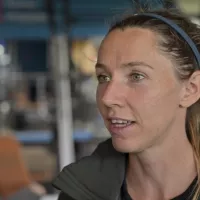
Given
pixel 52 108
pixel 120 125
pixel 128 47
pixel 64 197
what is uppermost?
pixel 52 108

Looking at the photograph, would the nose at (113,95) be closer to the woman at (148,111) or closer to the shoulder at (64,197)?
the woman at (148,111)

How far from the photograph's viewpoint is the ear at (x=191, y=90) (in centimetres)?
110

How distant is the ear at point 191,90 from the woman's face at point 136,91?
0.01m

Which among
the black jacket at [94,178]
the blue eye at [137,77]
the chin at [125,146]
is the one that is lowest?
the black jacket at [94,178]

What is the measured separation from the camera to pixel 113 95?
1055 mm

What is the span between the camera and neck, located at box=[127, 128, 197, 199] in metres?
1.11

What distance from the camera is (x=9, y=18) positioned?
488cm

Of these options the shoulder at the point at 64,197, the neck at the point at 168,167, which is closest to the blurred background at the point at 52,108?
the shoulder at the point at 64,197

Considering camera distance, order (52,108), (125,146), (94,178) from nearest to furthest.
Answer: (125,146)
(94,178)
(52,108)

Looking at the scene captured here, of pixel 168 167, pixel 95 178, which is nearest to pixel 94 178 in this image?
pixel 95 178

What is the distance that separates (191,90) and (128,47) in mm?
147

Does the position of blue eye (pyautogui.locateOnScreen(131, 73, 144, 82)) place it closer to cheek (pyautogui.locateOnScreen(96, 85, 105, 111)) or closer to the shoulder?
cheek (pyautogui.locateOnScreen(96, 85, 105, 111))

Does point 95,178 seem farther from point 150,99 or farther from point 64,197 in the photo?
point 150,99

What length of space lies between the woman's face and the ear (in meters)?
0.01
